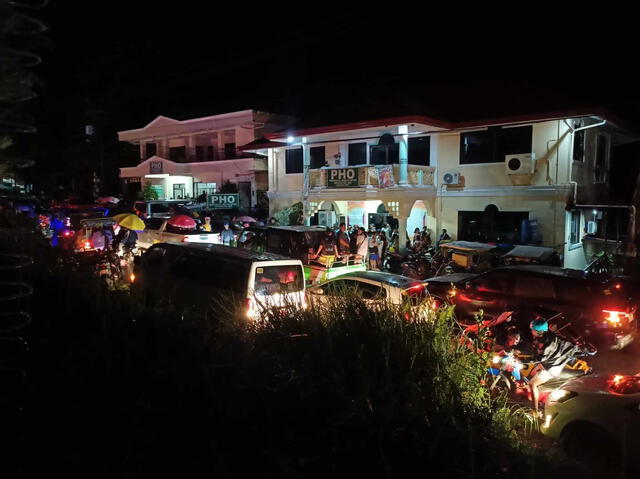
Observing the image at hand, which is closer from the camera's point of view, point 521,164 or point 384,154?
point 521,164

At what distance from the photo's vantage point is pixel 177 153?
3894 cm

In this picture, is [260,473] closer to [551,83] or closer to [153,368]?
[153,368]

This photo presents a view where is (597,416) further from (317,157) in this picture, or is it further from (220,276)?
(317,157)

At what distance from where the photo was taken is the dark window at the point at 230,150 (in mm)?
33706

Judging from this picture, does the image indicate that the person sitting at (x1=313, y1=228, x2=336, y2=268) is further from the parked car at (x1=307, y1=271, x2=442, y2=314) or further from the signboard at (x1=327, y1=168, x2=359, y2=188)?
the signboard at (x1=327, y1=168, x2=359, y2=188)

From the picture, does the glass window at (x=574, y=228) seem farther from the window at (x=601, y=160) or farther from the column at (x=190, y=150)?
the column at (x=190, y=150)

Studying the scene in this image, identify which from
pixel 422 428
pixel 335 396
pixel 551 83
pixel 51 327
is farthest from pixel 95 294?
pixel 551 83

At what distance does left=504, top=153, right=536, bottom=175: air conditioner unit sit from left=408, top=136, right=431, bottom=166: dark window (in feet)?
12.5

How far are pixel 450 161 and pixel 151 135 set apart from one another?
85.9ft

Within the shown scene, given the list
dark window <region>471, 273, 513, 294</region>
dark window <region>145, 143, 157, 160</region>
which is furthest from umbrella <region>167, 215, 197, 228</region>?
dark window <region>145, 143, 157, 160</region>

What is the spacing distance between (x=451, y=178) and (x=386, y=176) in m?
2.52

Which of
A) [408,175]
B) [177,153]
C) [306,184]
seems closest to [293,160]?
[306,184]

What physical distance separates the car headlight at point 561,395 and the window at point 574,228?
46.6ft

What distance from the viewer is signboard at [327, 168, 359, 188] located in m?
21.2
